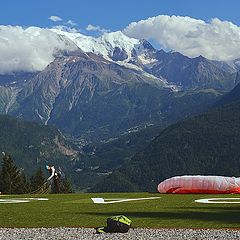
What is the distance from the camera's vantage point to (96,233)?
2392cm

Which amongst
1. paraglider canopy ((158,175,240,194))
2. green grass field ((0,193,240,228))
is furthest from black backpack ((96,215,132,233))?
paraglider canopy ((158,175,240,194))

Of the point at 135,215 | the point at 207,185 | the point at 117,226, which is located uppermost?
the point at 117,226

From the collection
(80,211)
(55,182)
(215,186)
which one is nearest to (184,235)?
(80,211)

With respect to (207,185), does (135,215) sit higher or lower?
higher

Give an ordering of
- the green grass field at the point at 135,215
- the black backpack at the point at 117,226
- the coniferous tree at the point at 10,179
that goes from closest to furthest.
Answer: the black backpack at the point at 117,226 < the green grass field at the point at 135,215 < the coniferous tree at the point at 10,179

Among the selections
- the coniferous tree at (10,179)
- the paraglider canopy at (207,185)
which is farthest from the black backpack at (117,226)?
the coniferous tree at (10,179)

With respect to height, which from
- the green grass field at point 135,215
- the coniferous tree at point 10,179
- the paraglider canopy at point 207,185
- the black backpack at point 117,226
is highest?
the black backpack at point 117,226

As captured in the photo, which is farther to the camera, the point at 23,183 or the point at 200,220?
the point at 23,183

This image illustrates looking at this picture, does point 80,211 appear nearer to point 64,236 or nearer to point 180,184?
point 64,236

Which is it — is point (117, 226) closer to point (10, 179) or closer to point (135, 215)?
point (135, 215)

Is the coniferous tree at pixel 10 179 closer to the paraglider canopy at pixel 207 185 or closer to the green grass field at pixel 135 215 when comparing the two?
the paraglider canopy at pixel 207 185

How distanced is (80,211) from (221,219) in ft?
33.2

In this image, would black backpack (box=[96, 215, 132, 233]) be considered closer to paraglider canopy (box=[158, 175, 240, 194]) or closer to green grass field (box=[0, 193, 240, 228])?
green grass field (box=[0, 193, 240, 228])

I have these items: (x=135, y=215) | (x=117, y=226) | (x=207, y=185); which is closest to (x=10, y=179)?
(x=207, y=185)
